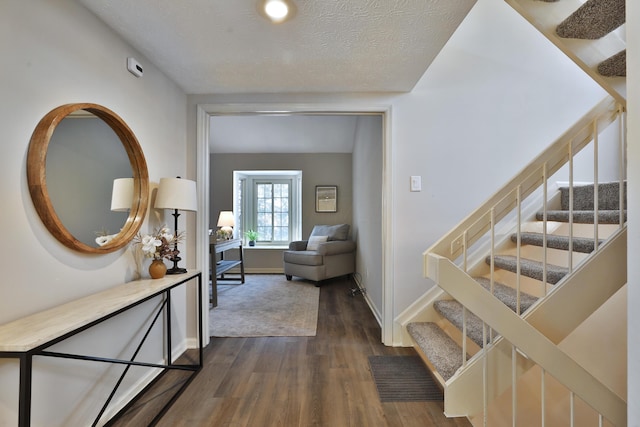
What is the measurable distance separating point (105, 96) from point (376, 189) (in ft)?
7.81

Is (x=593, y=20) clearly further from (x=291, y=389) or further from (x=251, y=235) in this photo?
(x=251, y=235)

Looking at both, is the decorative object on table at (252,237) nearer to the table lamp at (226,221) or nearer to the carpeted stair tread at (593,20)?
the table lamp at (226,221)

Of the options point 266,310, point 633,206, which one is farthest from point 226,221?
point 633,206

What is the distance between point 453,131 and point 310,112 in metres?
1.17

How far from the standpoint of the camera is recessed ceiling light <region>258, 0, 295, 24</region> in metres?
1.45

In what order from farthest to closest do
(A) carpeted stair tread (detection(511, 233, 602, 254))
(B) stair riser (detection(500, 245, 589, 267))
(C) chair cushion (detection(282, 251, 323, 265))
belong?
(C) chair cushion (detection(282, 251, 323, 265))
(B) stair riser (detection(500, 245, 589, 267))
(A) carpeted stair tread (detection(511, 233, 602, 254))

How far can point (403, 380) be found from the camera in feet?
6.44

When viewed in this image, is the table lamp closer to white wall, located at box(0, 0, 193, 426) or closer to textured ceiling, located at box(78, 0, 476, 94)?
textured ceiling, located at box(78, 0, 476, 94)

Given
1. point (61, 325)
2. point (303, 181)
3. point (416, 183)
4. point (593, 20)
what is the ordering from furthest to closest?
1. point (303, 181)
2. point (416, 183)
3. point (593, 20)
4. point (61, 325)

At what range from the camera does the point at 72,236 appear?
4.45 ft

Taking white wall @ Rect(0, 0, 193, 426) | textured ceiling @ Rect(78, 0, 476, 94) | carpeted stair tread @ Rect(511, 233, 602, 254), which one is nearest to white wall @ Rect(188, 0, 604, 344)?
textured ceiling @ Rect(78, 0, 476, 94)

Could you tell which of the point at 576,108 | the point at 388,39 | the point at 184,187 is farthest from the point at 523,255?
the point at 184,187

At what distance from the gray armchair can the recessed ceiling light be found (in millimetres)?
3443

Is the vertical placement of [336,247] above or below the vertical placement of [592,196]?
below
